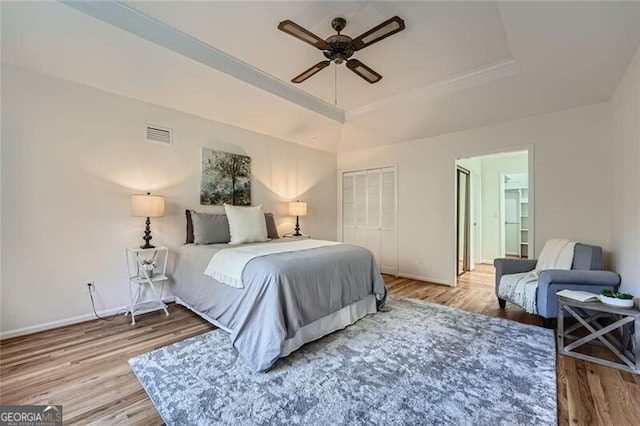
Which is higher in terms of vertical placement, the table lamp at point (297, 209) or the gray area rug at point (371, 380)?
the table lamp at point (297, 209)

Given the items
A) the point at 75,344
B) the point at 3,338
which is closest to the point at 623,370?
the point at 75,344

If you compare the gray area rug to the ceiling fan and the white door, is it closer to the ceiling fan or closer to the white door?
the ceiling fan

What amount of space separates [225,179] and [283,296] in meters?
2.53

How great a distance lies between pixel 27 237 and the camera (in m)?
2.62

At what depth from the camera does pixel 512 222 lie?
6922mm

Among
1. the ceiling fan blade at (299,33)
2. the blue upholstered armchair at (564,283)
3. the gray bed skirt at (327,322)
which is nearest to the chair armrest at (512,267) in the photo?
the blue upholstered armchair at (564,283)

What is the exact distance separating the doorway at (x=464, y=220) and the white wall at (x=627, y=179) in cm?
211

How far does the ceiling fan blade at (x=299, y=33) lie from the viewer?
6.77 feet

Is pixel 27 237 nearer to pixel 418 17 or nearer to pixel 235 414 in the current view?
pixel 235 414

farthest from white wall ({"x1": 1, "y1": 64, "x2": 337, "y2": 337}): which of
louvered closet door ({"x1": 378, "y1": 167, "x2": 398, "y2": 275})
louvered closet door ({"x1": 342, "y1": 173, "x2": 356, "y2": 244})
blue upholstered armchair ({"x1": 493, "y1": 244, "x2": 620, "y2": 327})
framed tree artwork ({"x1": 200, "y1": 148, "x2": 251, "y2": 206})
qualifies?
blue upholstered armchair ({"x1": 493, "y1": 244, "x2": 620, "y2": 327})

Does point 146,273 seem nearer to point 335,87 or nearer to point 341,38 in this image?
point 341,38

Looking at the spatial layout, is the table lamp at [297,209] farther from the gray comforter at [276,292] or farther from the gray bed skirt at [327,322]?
the gray bed skirt at [327,322]

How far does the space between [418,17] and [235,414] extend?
322 centimetres
